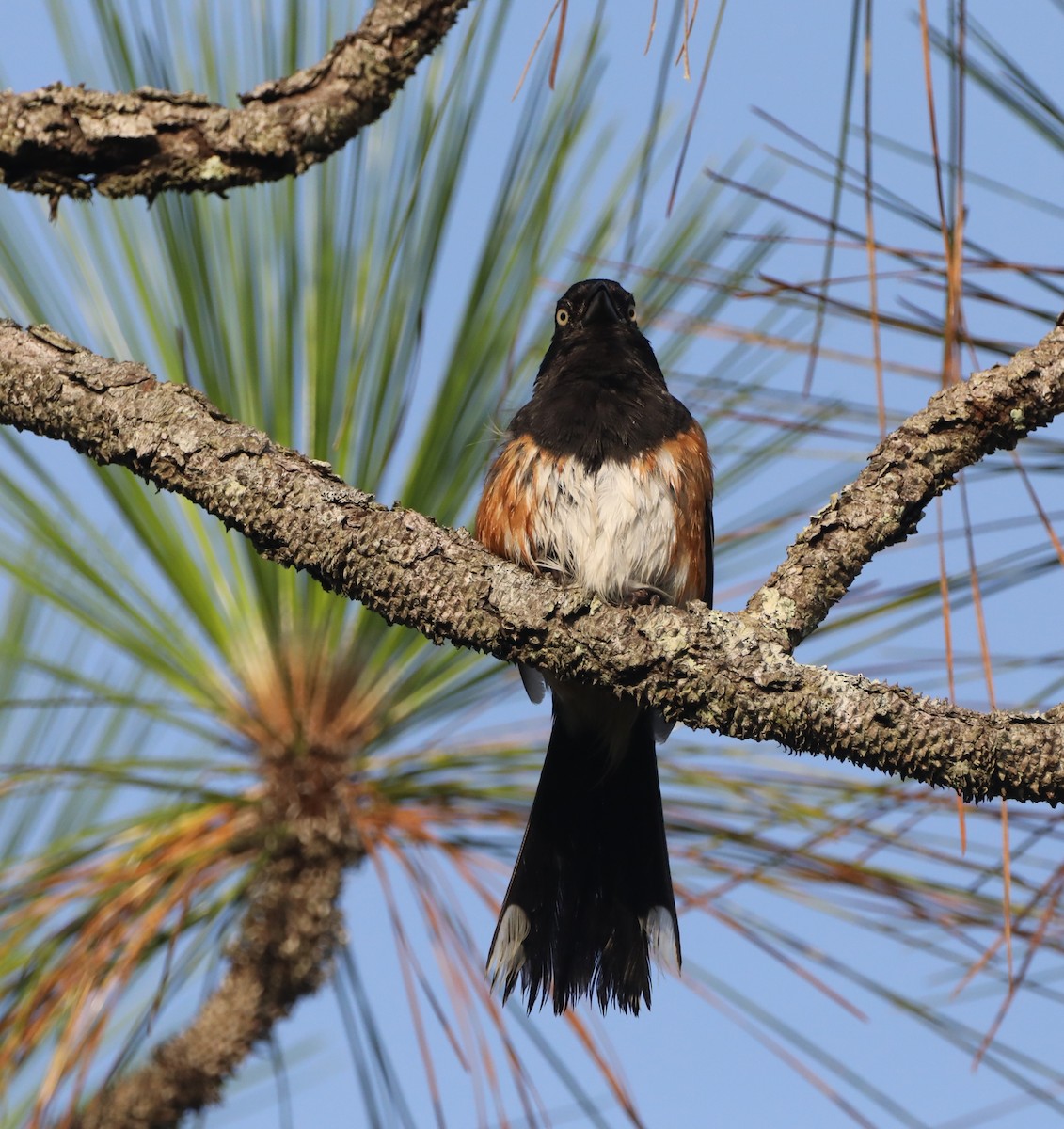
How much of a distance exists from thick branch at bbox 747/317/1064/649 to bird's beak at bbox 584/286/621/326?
1167 millimetres

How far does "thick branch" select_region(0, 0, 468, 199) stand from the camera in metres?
2.09

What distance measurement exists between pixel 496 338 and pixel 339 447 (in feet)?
1.39

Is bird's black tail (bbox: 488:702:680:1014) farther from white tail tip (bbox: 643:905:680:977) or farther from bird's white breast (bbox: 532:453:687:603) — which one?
bird's white breast (bbox: 532:453:687:603)

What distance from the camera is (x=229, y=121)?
6.92ft

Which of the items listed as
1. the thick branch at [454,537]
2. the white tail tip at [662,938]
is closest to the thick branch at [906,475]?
the thick branch at [454,537]

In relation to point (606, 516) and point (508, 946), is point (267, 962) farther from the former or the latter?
point (606, 516)

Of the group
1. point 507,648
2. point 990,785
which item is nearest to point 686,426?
point 507,648

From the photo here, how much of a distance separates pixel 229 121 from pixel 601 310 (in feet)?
3.70

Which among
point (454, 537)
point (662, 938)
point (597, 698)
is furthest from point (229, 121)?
point (662, 938)

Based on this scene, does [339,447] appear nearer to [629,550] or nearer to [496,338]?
[496,338]

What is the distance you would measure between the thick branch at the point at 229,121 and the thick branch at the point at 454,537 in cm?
32

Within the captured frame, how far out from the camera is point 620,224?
3.15 m

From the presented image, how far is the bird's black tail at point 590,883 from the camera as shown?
2.63 meters

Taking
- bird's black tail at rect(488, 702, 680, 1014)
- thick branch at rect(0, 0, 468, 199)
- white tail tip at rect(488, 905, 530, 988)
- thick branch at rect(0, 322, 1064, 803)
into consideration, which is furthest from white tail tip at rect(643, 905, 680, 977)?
thick branch at rect(0, 0, 468, 199)
